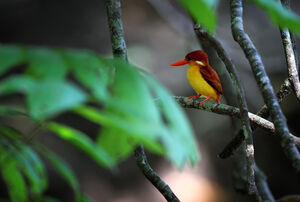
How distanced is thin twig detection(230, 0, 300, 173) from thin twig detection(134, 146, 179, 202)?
1.36 ft

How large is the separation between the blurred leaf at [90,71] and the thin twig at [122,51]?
764mm

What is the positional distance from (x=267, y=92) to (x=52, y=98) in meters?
0.56

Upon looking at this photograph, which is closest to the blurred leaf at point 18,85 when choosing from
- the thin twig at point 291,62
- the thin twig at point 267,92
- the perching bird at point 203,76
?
the thin twig at point 267,92

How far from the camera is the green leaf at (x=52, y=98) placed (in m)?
0.33

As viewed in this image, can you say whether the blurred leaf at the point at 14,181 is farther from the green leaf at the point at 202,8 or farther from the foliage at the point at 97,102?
the green leaf at the point at 202,8

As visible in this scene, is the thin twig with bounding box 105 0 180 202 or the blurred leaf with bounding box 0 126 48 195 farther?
the thin twig with bounding box 105 0 180 202

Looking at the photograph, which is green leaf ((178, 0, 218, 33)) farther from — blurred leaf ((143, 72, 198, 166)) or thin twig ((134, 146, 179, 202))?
thin twig ((134, 146, 179, 202))

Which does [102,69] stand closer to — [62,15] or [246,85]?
[246,85]

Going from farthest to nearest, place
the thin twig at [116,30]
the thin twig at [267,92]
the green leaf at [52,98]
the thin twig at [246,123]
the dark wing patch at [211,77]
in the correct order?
1. the dark wing patch at [211,77]
2. the thin twig at [116,30]
3. the thin twig at [246,123]
4. the thin twig at [267,92]
5. the green leaf at [52,98]

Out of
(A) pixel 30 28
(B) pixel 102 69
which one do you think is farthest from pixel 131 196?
(B) pixel 102 69

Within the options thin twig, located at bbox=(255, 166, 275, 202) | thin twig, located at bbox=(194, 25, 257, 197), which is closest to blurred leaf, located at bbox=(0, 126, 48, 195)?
thin twig, located at bbox=(194, 25, 257, 197)

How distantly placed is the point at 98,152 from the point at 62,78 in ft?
0.26

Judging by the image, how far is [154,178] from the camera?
47.4 inches

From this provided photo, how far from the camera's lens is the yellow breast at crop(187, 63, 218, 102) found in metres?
2.50
